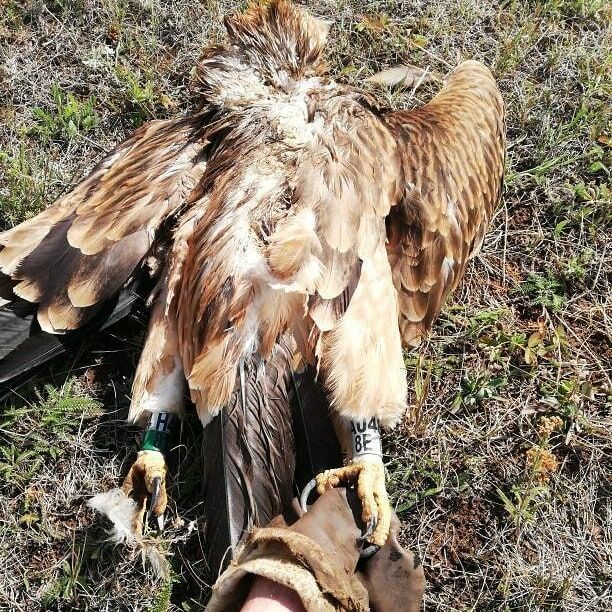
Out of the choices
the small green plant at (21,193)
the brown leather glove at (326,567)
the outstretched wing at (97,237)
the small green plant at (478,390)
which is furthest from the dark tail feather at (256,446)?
the small green plant at (21,193)

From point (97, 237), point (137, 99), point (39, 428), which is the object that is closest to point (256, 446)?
point (97, 237)

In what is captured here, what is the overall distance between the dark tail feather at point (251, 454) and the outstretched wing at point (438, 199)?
599 millimetres

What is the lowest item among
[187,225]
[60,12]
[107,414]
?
[107,414]

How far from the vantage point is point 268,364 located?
244 cm

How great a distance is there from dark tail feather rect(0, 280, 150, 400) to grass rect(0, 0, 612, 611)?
26cm

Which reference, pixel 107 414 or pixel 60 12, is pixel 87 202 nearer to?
pixel 107 414

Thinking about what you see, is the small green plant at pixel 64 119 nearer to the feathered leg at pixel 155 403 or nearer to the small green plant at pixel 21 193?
the small green plant at pixel 21 193

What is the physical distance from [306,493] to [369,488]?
218 mm

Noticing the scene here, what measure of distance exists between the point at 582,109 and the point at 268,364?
6.96ft

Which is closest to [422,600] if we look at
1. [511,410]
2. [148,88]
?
[511,410]

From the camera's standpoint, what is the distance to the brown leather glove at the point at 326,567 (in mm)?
1924

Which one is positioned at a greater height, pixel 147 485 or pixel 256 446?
pixel 256 446

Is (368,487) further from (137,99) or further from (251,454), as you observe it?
(137,99)

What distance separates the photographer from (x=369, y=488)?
8.05 ft
